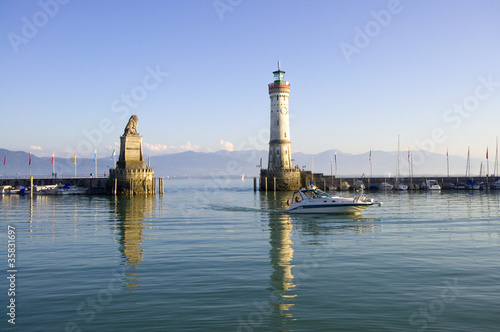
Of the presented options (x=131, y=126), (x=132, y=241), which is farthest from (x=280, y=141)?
(x=132, y=241)

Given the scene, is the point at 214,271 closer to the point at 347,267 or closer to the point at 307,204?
the point at 347,267

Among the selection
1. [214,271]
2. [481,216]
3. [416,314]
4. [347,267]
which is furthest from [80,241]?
[481,216]

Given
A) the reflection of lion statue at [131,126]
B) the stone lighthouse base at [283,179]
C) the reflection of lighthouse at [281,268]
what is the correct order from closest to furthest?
the reflection of lighthouse at [281,268] → the reflection of lion statue at [131,126] → the stone lighthouse base at [283,179]

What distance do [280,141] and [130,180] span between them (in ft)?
101

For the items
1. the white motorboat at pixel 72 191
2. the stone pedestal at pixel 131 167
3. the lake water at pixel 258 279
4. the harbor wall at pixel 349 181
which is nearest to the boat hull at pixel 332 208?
the lake water at pixel 258 279

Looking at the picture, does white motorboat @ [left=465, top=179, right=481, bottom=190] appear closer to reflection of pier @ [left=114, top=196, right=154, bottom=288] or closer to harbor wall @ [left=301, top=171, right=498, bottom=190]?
harbor wall @ [left=301, top=171, right=498, bottom=190]

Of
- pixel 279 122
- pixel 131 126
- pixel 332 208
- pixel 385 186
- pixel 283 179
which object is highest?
pixel 279 122

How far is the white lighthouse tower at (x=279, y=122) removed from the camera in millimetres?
87938

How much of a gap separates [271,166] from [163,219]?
175ft

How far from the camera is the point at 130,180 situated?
77.4 meters

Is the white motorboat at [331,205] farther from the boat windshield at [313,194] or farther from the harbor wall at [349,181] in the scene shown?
the harbor wall at [349,181]

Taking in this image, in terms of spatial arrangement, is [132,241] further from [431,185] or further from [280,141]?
[431,185]

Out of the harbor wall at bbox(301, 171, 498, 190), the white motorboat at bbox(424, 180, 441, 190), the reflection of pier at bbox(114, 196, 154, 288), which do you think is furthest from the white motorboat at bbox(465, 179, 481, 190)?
the reflection of pier at bbox(114, 196, 154, 288)

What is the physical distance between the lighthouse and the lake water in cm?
5843
